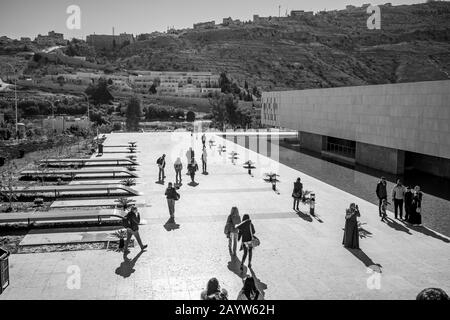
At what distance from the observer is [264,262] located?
1059cm

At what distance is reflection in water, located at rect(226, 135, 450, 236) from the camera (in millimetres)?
15664

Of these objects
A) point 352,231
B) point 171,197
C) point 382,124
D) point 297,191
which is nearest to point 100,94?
point 382,124

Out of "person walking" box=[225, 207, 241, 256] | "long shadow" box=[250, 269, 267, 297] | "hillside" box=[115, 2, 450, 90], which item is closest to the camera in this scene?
"long shadow" box=[250, 269, 267, 297]

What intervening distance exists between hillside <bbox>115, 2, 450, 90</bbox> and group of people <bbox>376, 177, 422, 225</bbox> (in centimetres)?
11231

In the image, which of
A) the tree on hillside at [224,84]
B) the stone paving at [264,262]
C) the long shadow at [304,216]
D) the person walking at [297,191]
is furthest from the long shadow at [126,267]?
the tree on hillside at [224,84]

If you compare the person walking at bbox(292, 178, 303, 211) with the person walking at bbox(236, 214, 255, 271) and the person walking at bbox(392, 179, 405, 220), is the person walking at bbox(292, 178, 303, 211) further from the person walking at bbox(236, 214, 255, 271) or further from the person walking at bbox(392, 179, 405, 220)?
the person walking at bbox(236, 214, 255, 271)

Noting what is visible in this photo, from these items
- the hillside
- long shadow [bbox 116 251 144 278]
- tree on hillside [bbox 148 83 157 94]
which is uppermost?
the hillside

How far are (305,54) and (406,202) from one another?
511 feet

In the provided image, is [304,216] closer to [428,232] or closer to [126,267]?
[428,232]

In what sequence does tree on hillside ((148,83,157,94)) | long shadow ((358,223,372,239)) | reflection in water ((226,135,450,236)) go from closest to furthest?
1. long shadow ((358,223,372,239))
2. reflection in water ((226,135,450,236))
3. tree on hillside ((148,83,157,94))

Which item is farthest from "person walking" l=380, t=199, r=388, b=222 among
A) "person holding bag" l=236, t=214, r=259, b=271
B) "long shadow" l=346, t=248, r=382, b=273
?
"person holding bag" l=236, t=214, r=259, b=271

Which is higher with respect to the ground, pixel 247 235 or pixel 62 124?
pixel 62 124
